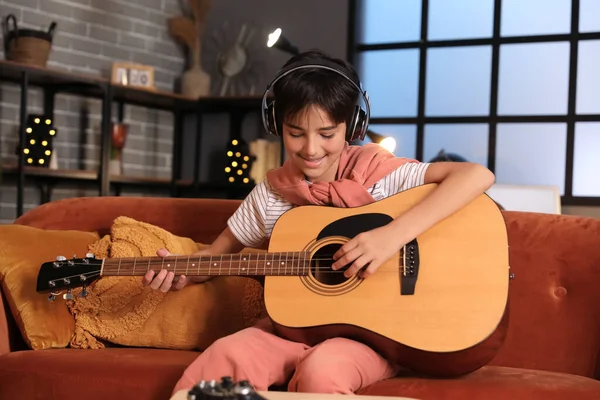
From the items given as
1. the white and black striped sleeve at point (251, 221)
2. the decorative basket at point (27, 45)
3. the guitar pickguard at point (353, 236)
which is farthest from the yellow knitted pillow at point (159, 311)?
the decorative basket at point (27, 45)

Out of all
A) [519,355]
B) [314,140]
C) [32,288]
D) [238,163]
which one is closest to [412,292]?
[314,140]

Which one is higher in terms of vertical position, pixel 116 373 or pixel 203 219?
pixel 203 219

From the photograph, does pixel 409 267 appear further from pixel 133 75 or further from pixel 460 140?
pixel 133 75

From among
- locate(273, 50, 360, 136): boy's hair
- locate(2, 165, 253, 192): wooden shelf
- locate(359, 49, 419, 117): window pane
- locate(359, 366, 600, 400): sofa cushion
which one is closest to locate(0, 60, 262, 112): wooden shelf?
locate(2, 165, 253, 192): wooden shelf

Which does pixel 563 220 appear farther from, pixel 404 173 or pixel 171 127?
pixel 171 127

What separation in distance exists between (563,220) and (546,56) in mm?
2812

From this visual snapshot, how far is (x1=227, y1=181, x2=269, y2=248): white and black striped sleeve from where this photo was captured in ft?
6.40

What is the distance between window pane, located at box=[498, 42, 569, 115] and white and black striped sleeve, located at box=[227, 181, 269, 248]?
305 cm

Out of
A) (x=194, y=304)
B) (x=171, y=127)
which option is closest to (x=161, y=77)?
(x=171, y=127)

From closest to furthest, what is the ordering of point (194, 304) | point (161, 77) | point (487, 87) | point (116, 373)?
point (116, 373) < point (194, 304) < point (487, 87) < point (161, 77)

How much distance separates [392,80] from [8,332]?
134 inches

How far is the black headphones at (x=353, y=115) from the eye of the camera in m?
1.78

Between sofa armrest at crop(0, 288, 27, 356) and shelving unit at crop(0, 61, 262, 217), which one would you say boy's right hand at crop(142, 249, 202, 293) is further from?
shelving unit at crop(0, 61, 262, 217)

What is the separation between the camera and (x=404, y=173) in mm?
1845
